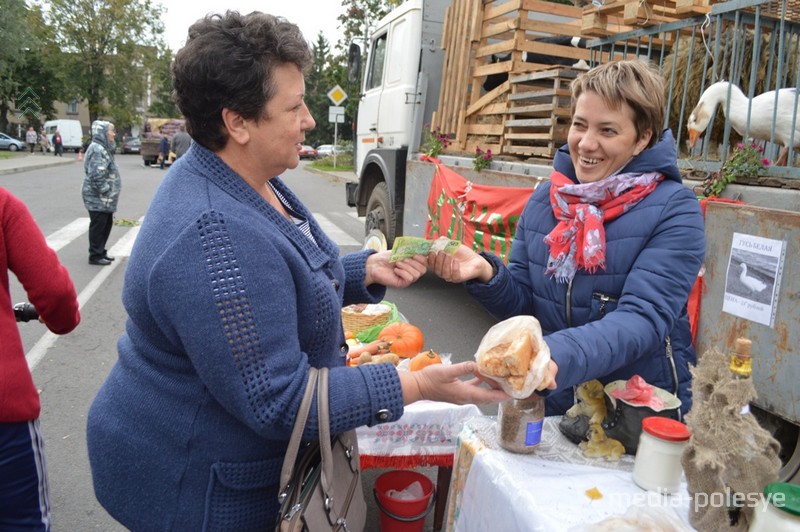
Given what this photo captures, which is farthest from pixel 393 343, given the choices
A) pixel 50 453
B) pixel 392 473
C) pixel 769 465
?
pixel 769 465

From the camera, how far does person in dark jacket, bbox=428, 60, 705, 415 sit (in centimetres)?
173

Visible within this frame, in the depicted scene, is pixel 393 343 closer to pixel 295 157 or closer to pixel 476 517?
pixel 476 517

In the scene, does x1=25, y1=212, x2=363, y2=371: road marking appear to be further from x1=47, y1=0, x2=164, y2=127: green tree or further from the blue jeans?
x1=47, y1=0, x2=164, y2=127: green tree

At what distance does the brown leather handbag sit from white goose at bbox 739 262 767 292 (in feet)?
6.85

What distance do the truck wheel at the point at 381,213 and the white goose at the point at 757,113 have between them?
13.5 ft

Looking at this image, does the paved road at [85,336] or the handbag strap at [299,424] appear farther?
the paved road at [85,336]

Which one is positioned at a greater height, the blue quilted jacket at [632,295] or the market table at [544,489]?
the blue quilted jacket at [632,295]

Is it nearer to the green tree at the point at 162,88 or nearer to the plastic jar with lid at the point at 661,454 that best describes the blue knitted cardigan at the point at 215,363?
the plastic jar with lid at the point at 661,454

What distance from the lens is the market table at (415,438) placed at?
2.76 metres

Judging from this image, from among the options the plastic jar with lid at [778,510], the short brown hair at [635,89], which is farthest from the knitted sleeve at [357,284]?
the plastic jar with lid at [778,510]

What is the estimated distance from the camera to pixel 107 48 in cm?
4541

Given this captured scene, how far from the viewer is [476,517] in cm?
174

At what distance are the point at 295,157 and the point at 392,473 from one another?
181 centimetres

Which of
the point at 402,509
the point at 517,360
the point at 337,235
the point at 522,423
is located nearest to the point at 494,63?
the point at 402,509
